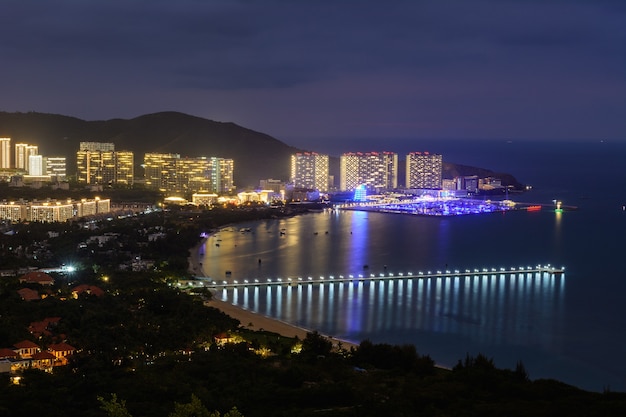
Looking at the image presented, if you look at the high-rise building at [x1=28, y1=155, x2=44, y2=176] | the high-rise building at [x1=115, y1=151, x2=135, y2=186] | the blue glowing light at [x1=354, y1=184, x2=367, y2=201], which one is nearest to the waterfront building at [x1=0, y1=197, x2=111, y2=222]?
the high-rise building at [x1=28, y1=155, x2=44, y2=176]

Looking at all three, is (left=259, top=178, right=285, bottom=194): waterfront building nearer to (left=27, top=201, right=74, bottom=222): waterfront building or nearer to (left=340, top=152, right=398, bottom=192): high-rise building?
(left=340, top=152, right=398, bottom=192): high-rise building

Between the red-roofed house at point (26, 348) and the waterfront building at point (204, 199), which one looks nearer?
the red-roofed house at point (26, 348)

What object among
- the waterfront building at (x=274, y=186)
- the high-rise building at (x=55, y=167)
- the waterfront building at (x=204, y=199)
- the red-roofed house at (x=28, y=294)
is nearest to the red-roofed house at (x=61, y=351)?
the red-roofed house at (x=28, y=294)

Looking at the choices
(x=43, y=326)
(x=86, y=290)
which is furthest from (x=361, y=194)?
(x=43, y=326)

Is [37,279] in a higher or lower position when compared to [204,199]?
lower

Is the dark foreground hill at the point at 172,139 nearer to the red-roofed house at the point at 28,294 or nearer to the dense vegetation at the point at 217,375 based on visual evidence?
the red-roofed house at the point at 28,294

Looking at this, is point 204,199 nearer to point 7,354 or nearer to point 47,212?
point 47,212
